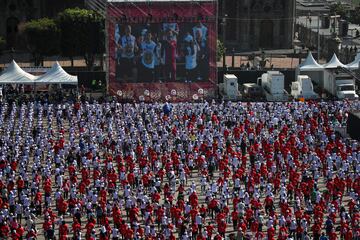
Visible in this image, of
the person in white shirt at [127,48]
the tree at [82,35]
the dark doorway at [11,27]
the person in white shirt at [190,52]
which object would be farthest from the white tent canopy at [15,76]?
the dark doorway at [11,27]

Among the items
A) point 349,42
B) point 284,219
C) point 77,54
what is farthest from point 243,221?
point 349,42

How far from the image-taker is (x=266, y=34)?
101m

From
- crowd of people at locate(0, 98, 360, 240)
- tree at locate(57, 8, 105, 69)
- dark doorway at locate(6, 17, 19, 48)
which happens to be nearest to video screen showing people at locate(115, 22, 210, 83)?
crowd of people at locate(0, 98, 360, 240)

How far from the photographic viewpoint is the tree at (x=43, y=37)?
84.2 meters

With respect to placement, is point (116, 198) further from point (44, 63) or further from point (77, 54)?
point (44, 63)

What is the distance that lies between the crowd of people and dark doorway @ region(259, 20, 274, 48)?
113 ft

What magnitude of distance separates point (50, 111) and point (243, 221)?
23.1m

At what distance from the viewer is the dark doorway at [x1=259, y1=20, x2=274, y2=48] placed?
10088 centimetres

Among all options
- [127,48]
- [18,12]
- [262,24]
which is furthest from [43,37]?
[262,24]

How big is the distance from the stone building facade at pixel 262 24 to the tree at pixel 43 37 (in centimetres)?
1981

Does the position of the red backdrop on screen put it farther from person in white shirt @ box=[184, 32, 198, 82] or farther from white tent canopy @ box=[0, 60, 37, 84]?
white tent canopy @ box=[0, 60, 37, 84]

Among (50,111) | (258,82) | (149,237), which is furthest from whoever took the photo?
(258,82)

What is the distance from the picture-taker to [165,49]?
7144cm

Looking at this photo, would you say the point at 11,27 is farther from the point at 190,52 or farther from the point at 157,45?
the point at 190,52
